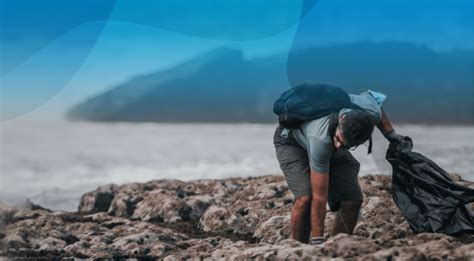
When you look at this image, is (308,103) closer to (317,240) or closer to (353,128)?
(353,128)

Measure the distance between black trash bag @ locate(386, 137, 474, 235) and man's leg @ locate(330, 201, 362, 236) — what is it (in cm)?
38

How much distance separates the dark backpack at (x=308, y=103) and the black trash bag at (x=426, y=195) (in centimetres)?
75

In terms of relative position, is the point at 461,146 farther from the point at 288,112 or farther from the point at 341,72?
the point at 288,112

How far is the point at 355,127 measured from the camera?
5551 millimetres

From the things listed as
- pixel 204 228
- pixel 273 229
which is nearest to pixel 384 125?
pixel 273 229

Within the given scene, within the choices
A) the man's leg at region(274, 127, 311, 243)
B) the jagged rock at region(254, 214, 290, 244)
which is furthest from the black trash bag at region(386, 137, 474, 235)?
the jagged rock at region(254, 214, 290, 244)

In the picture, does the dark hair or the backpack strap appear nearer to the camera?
the dark hair

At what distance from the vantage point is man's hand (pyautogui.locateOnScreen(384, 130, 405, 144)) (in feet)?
20.9

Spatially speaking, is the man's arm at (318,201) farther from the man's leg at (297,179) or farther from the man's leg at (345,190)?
the man's leg at (345,190)

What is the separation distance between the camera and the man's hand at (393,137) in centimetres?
636

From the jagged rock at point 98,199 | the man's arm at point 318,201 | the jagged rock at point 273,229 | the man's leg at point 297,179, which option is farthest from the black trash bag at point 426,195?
the jagged rock at point 98,199

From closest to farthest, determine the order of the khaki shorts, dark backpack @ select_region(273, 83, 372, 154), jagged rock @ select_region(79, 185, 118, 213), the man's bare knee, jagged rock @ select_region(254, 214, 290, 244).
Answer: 1. dark backpack @ select_region(273, 83, 372, 154)
2. the man's bare knee
3. the khaki shorts
4. jagged rock @ select_region(254, 214, 290, 244)
5. jagged rock @ select_region(79, 185, 118, 213)

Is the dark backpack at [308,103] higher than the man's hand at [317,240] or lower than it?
higher

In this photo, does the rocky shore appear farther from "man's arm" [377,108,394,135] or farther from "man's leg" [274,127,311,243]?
"man's arm" [377,108,394,135]
